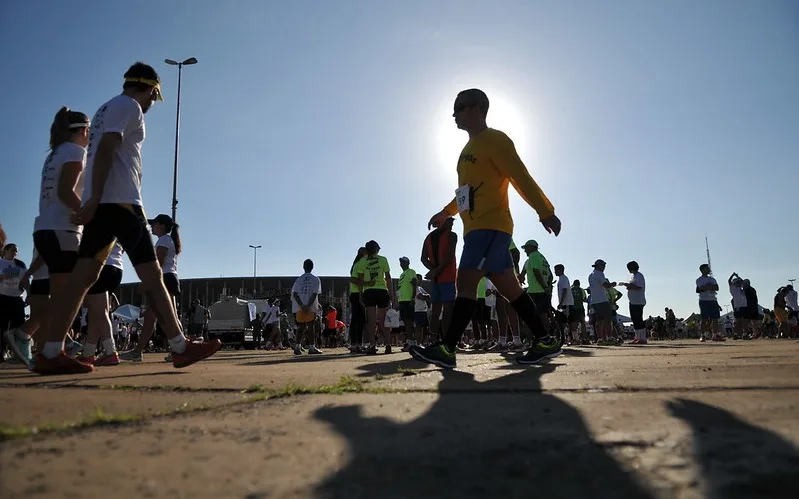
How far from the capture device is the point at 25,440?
1.20 m

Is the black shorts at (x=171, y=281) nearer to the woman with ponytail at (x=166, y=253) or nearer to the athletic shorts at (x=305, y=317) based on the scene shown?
the woman with ponytail at (x=166, y=253)

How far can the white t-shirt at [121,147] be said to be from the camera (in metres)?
3.58

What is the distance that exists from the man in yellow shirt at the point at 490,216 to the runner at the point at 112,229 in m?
1.76

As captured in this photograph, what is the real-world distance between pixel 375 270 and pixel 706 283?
27.7ft

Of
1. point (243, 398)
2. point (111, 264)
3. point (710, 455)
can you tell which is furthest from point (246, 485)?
point (111, 264)

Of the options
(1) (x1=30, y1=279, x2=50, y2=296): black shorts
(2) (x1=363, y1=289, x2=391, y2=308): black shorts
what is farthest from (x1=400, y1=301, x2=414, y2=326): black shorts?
(1) (x1=30, y1=279, x2=50, y2=296): black shorts

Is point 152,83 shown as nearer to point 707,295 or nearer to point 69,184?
point 69,184

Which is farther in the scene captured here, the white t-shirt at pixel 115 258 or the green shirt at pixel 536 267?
the green shirt at pixel 536 267

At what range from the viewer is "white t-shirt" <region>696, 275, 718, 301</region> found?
13.2m

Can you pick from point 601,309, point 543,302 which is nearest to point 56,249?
point 543,302

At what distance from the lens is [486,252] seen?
4.01 m

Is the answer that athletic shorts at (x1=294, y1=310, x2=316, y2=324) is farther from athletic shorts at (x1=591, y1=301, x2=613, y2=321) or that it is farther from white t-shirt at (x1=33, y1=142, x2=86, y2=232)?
athletic shorts at (x1=591, y1=301, x2=613, y2=321)

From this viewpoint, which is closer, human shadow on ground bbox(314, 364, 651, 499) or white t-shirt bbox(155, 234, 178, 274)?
human shadow on ground bbox(314, 364, 651, 499)

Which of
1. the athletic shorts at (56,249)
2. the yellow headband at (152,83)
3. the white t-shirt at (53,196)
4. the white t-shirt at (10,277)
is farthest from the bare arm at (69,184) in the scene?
the white t-shirt at (10,277)
